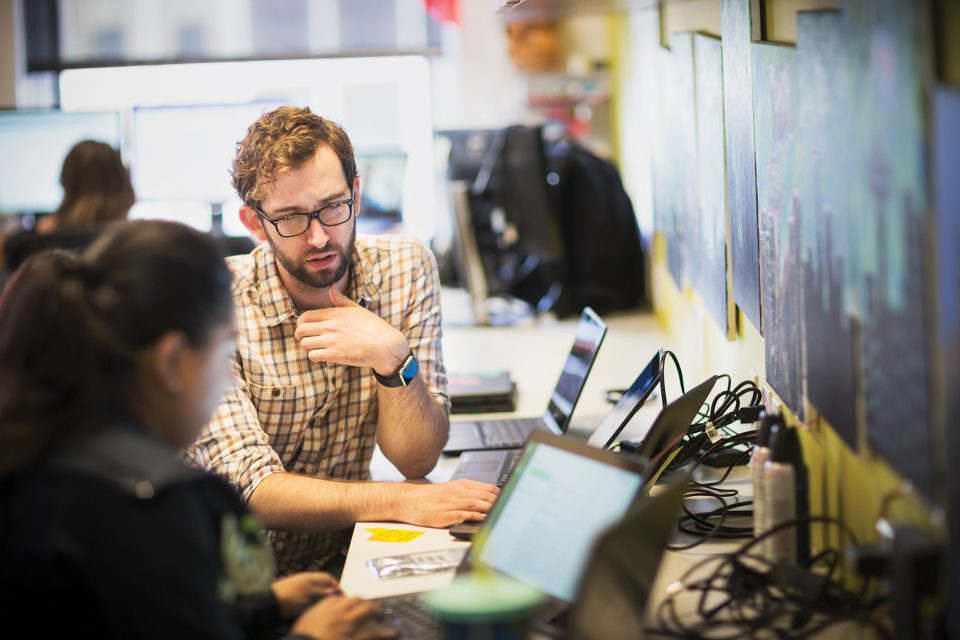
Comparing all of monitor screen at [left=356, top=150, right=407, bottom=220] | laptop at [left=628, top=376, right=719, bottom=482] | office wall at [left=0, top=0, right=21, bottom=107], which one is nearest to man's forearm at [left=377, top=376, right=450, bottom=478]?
laptop at [left=628, top=376, right=719, bottom=482]

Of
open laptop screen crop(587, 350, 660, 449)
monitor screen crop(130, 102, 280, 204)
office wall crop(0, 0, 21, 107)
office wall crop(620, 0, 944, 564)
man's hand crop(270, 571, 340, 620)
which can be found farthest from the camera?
office wall crop(0, 0, 21, 107)

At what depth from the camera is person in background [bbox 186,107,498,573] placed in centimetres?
188

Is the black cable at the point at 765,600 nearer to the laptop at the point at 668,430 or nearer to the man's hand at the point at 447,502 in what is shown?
the laptop at the point at 668,430

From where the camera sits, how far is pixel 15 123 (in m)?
4.45

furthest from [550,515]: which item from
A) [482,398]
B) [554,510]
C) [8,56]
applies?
[8,56]

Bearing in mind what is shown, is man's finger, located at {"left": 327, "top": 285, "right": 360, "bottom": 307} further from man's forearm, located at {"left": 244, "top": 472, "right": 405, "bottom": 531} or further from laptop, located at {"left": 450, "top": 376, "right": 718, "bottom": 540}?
laptop, located at {"left": 450, "top": 376, "right": 718, "bottom": 540}

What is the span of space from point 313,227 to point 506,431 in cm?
69

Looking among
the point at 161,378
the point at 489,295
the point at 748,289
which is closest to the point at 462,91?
the point at 489,295

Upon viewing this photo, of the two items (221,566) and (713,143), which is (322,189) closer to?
(713,143)

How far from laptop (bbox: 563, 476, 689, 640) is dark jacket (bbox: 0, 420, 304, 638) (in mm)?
345

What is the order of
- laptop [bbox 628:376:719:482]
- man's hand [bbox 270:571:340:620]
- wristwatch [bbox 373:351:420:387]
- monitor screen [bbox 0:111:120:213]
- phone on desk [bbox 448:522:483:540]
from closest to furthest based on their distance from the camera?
man's hand [bbox 270:571:340:620]
laptop [bbox 628:376:719:482]
phone on desk [bbox 448:522:483:540]
wristwatch [bbox 373:351:420:387]
monitor screen [bbox 0:111:120:213]

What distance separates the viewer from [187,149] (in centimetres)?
433

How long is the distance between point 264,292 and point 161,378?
914 millimetres

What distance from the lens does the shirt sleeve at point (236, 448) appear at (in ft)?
6.09
